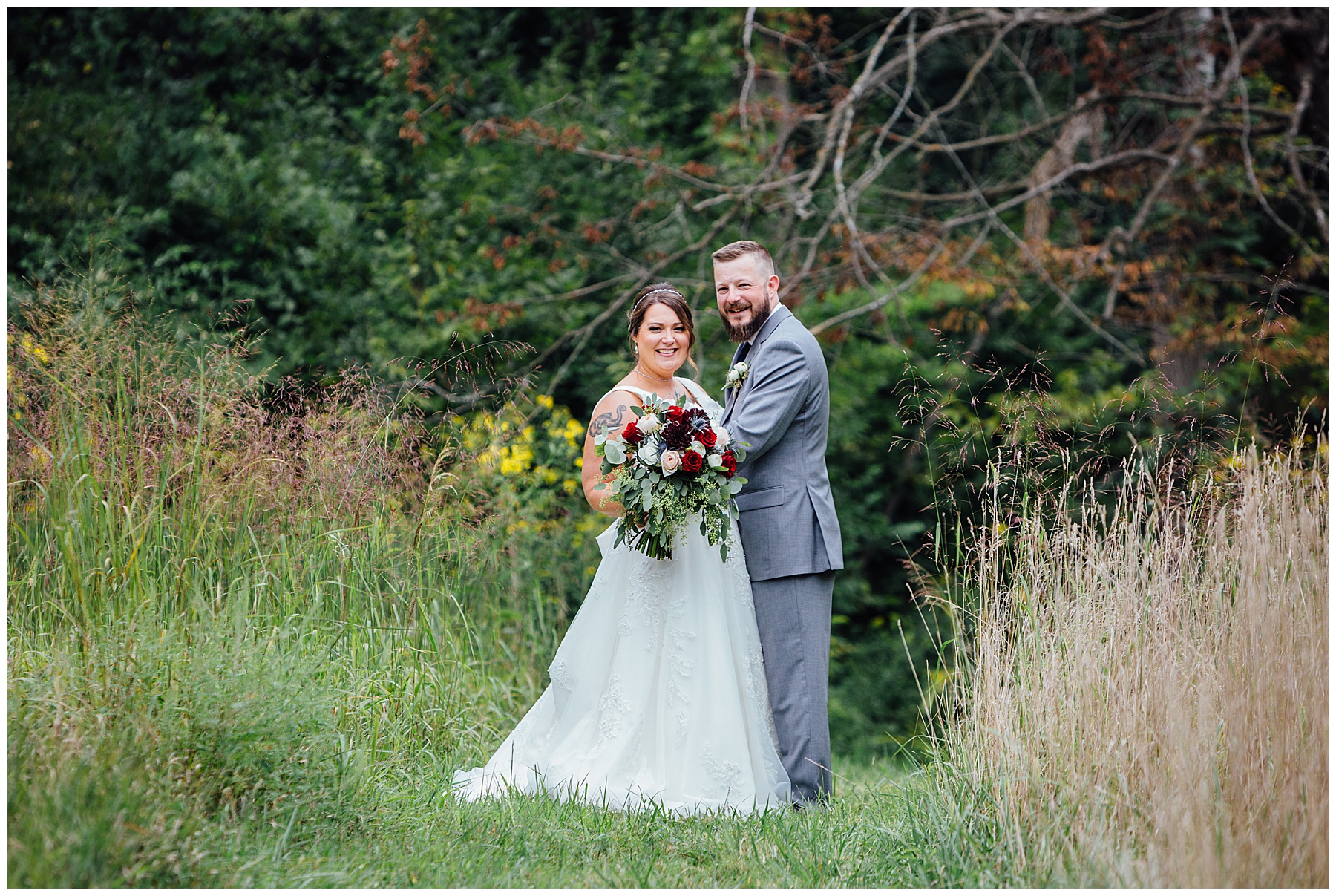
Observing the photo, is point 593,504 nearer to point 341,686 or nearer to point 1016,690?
point 341,686

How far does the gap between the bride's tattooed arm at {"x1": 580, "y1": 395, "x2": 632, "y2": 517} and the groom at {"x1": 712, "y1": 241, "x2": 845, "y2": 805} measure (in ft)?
1.32

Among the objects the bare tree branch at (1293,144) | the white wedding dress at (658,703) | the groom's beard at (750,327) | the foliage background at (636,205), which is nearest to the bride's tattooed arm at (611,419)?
the white wedding dress at (658,703)

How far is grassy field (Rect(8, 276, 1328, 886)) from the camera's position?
8.92ft

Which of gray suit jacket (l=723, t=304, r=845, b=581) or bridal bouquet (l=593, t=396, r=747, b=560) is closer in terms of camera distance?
bridal bouquet (l=593, t=396, r=747, b=560)

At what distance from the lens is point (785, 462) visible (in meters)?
3.86

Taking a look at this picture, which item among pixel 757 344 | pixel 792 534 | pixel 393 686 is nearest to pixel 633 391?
pixel 757 344

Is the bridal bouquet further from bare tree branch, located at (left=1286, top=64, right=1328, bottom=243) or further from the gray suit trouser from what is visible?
bare tree branch, located at (left=1286, top=64, right=1328, bottom=243)

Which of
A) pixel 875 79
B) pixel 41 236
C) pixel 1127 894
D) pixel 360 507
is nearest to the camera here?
pixel 1127 894

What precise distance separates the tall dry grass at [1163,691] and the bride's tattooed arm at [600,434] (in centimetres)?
131

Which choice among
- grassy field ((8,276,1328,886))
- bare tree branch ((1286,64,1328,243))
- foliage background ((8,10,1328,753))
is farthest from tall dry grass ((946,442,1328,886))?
bare tree branch ((1286,64,1328,243))

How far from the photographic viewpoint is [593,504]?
3.83 m

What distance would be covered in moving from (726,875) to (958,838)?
0.67 m

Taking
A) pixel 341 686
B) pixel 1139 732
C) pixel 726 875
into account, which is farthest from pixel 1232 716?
pixel 341 686

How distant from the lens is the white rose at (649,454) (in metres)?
3.54
